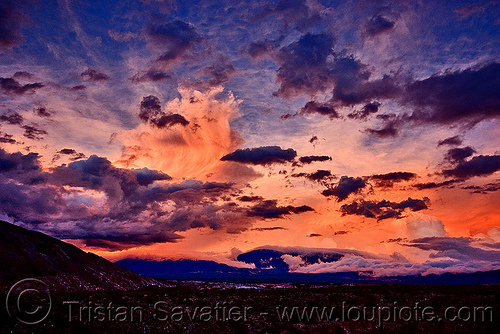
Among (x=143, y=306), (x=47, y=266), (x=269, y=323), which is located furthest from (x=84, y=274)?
(x=269, y=323)

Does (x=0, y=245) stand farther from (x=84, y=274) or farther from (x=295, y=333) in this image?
(x=295, y=333)

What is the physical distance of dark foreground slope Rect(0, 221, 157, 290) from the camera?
3125 inches

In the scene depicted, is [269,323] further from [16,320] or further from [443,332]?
[16,320]

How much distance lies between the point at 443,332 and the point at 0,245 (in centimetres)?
10113

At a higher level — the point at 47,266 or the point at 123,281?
the point at 47,266

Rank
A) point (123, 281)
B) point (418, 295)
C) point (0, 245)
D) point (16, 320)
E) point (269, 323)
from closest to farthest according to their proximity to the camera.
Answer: point (16, 320) < point (269, 323) < point (418, 295) < point (0, 245) < point (123, 281)

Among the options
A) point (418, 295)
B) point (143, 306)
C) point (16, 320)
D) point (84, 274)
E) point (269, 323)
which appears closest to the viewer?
point (16, 320)

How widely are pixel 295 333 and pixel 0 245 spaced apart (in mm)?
90398

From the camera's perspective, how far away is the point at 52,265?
9312 cm

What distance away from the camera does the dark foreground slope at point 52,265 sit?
7938 cm

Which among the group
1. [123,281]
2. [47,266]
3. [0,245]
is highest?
[0,245]

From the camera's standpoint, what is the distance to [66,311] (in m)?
31.6

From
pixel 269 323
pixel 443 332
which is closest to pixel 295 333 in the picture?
pixel 269 323

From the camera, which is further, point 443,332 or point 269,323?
point 269,323
